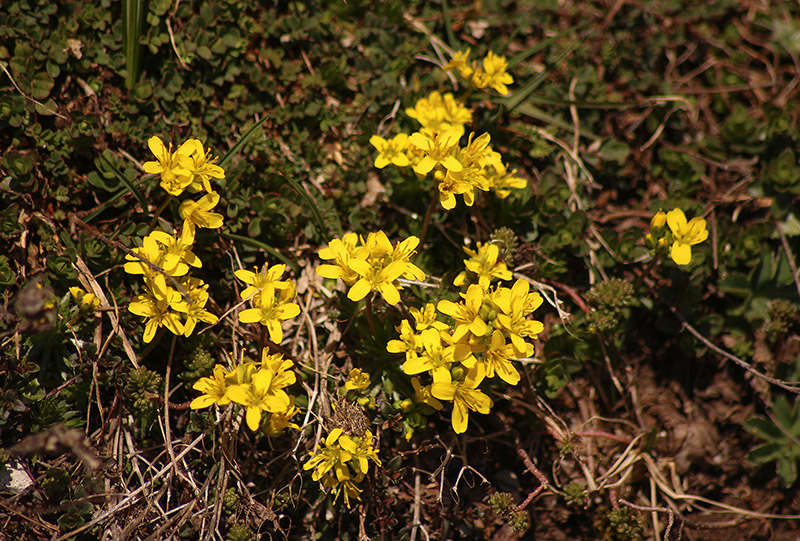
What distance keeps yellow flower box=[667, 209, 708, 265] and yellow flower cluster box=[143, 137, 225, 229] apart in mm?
2531

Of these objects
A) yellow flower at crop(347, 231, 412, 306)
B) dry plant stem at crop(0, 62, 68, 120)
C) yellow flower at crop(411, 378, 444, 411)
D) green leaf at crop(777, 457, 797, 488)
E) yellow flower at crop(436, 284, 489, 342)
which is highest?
dry plant stem at crop(0, 62, 68, 120)

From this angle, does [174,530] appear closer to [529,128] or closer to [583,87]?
[529,128]

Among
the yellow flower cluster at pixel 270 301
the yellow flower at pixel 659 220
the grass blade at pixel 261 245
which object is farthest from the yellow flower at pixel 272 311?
the yellow flower at pixel 659 220

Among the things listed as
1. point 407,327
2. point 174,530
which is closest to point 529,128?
point 407,327

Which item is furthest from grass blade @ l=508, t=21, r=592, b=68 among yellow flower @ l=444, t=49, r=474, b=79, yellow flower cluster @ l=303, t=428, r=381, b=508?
yellow flower cluster @ l=303, t=428, r=381, b=508

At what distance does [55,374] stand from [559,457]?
296 cm

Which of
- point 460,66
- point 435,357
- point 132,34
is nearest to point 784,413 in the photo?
point 435,357

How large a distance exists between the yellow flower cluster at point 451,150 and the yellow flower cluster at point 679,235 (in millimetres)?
820

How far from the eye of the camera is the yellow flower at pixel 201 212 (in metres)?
3.05

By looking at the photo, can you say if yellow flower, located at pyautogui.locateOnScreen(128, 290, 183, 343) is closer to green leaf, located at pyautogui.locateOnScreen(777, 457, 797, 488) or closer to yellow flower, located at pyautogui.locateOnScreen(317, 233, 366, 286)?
yellow flower, located at pyautogui.locateOnScreen(317, 233, 366, 286)

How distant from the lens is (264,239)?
380 centimetres

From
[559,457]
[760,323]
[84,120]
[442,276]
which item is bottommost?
[559,457]

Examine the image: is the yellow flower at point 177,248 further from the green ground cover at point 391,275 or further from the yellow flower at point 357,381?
the yellow flower at point 357,381

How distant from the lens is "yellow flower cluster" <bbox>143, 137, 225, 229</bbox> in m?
2.96
